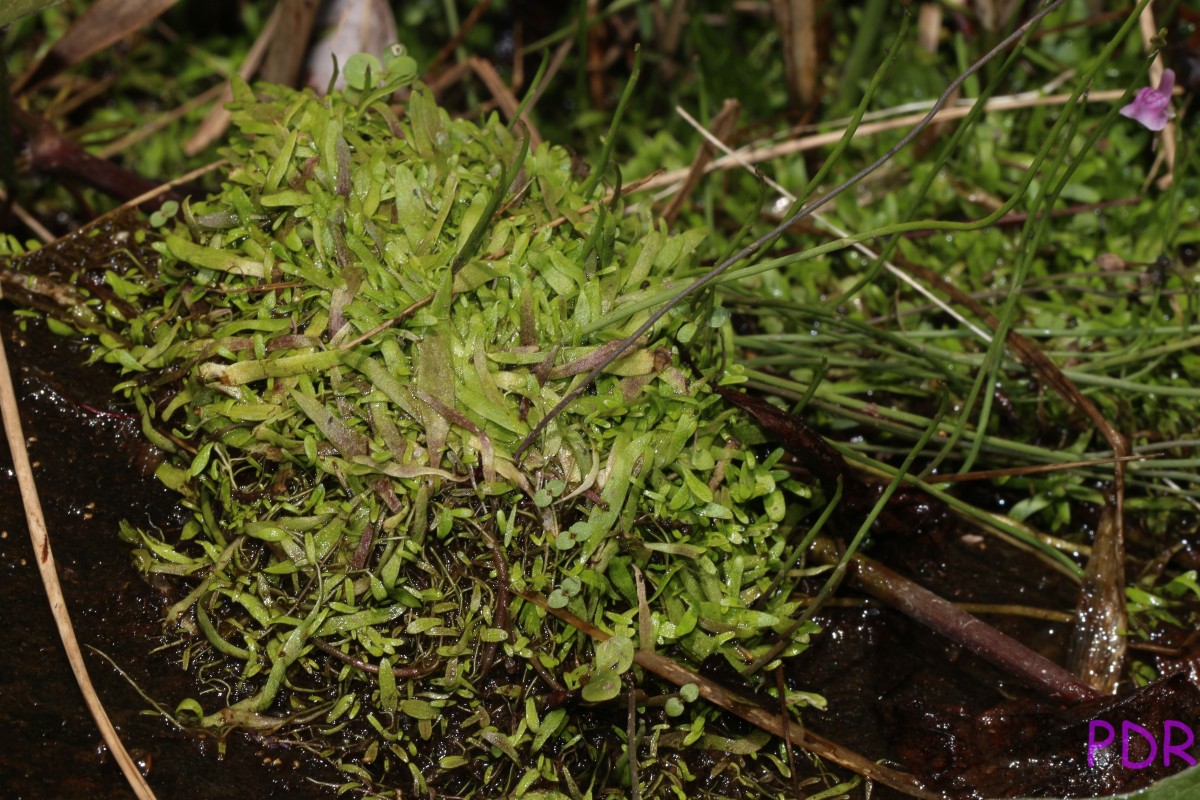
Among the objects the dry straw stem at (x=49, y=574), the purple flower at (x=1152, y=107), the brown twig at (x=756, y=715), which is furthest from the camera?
the purple flower at (x=1152, y=107)

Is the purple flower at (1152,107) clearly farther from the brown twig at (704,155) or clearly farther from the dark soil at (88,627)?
the dark soil at (88,627)

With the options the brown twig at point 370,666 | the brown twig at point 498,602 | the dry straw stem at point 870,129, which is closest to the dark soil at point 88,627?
the brown twig at point 370,666

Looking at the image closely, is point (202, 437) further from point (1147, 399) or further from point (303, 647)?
point (1147, 399)

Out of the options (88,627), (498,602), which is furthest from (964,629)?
(88,627)

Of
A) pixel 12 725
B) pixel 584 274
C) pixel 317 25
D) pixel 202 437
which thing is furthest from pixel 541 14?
pixel 12 725

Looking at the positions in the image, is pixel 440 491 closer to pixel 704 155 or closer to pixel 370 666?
pixel 370 666
